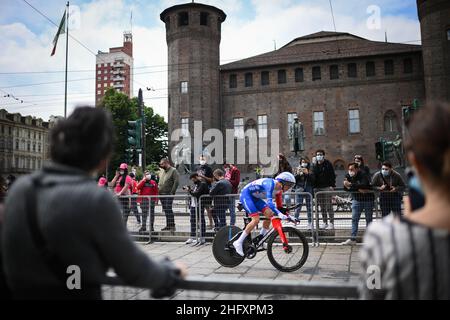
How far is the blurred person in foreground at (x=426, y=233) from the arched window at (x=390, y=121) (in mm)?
42595

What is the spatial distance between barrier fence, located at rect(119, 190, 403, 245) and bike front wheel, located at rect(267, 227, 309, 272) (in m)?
1.70

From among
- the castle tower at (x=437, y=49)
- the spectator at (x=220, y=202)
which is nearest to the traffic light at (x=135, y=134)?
the spectator at (x=220, y=202)

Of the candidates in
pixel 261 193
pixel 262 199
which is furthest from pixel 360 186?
pixel 261 193

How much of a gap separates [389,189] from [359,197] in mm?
714

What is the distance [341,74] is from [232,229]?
38.9 metres

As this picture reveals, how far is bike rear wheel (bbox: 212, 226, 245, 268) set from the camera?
6.70 metres

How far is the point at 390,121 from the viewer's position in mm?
40312

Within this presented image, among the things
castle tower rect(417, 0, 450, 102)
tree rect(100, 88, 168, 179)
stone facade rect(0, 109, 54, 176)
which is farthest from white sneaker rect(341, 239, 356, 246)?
stone facade rect(0, 109, 54, 176)

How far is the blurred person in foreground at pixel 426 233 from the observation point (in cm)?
135

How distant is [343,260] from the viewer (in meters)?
7.13

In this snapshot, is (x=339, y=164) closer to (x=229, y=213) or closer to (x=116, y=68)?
(x=229, y=213)

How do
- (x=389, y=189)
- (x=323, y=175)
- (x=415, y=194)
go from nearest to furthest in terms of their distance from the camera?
(x=415, y=194) < (x=389, y=189) < (x=323, y=175)
